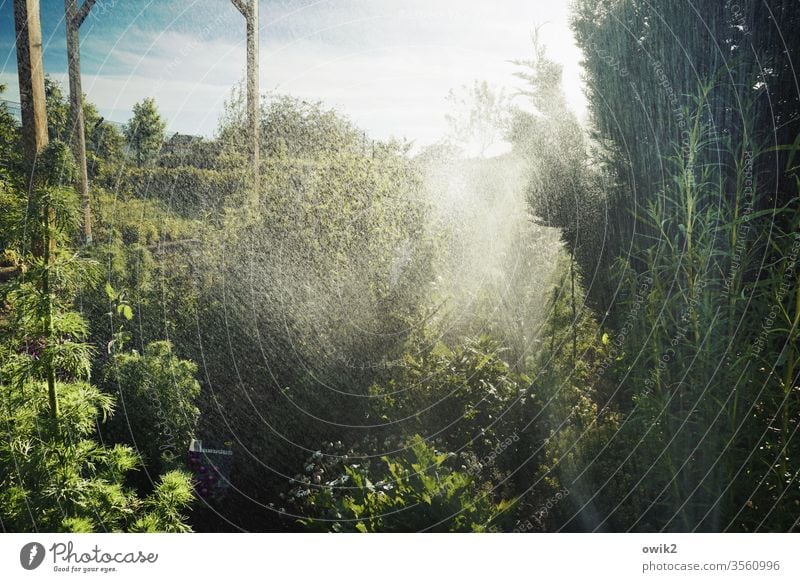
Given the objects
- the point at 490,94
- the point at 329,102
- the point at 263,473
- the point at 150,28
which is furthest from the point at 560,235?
the point at 150,28

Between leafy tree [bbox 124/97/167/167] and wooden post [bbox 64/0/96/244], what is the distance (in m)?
0.18

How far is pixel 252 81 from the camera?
7.59 feet

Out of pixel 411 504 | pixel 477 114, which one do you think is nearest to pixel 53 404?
pixel 411 504

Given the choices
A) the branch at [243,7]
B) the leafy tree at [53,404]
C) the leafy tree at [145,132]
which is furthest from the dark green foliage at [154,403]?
the branch at [243,7]

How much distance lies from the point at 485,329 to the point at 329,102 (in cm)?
127

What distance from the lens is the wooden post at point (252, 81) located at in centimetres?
225

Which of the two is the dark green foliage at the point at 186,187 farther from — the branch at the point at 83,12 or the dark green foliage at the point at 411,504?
the dark green foliage at the point at 411,504

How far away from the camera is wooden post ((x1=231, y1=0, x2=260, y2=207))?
2.25 m

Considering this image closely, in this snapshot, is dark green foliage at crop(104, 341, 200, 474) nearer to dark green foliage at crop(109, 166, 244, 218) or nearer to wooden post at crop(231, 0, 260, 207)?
dark green foliage at crop(109, 166, 244, 218)

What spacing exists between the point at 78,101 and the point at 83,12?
1.12ft

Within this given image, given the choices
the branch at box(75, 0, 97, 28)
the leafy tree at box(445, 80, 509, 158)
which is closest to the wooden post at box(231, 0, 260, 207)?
the branch at box(75, 0, 97, 28)

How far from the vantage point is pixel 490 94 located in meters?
2.37

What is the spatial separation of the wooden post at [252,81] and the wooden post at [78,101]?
59 cm
